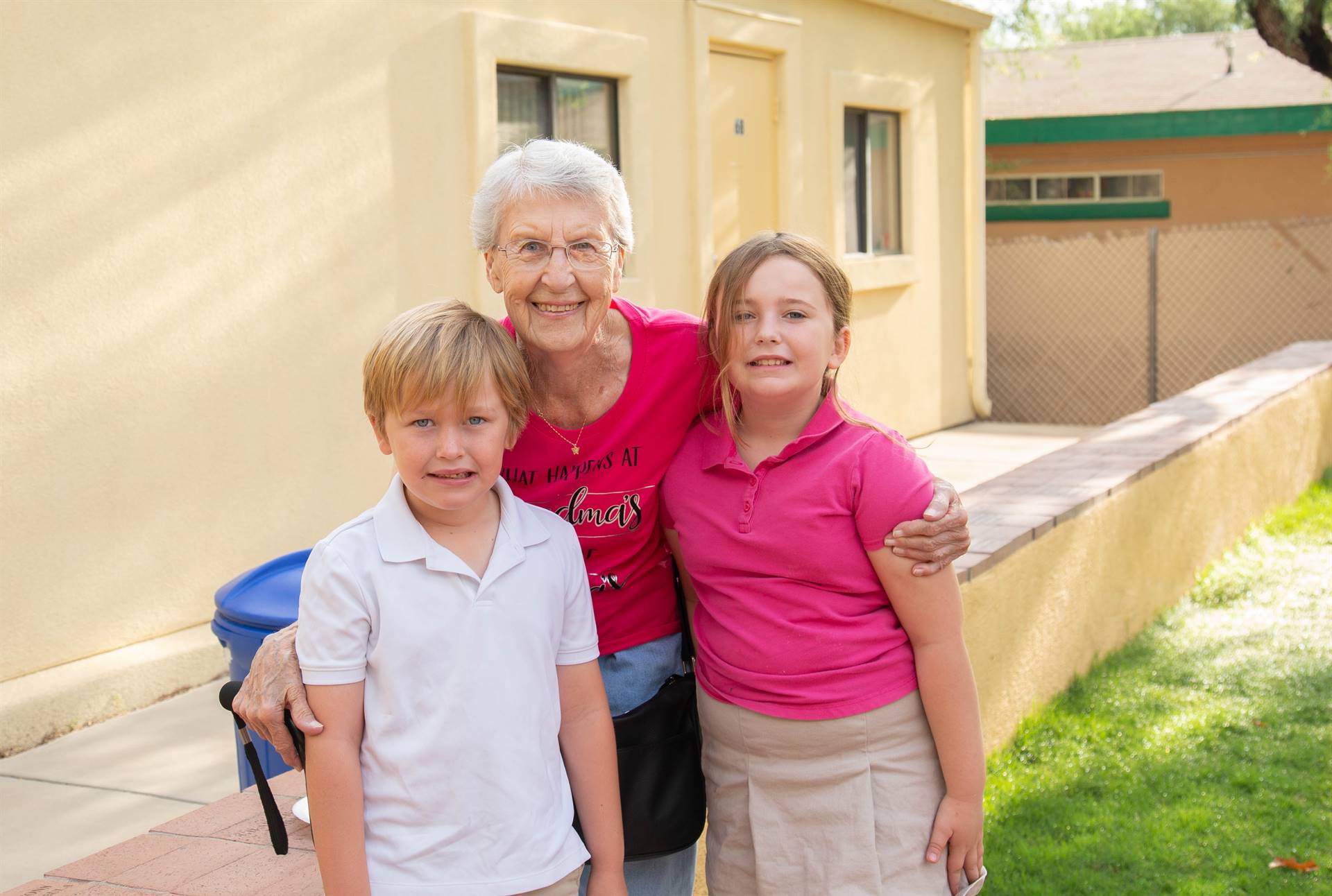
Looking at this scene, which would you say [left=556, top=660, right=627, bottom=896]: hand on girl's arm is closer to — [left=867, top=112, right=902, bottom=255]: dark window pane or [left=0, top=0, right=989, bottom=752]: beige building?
[left=0, top=0, right=989, bottom=752]: beige building

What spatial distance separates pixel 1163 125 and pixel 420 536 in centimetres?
1650

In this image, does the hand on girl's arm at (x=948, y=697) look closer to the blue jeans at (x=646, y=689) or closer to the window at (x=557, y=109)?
the blue jeans at (x=646, y=689)

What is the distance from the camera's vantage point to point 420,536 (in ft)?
6.59

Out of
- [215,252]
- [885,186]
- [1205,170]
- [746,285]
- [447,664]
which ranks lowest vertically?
[447,664]

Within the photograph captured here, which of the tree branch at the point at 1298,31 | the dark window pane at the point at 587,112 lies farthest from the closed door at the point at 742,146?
the tree branch at the point at 1298,31

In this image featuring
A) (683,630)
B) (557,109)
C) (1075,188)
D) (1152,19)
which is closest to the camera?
(683,630)

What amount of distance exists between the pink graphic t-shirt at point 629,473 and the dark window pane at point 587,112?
5.30m

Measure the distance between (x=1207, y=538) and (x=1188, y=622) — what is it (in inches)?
36.3

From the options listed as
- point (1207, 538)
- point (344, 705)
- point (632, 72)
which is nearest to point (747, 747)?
point (344, 705)

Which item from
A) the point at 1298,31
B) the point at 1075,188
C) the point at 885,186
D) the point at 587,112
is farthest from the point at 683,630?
the point at 1075,188

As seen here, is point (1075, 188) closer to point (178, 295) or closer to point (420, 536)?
point (178, 295)

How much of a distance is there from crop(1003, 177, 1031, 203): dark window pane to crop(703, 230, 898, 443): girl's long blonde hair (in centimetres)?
1686

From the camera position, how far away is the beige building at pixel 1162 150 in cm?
1648

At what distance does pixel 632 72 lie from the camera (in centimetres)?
802
